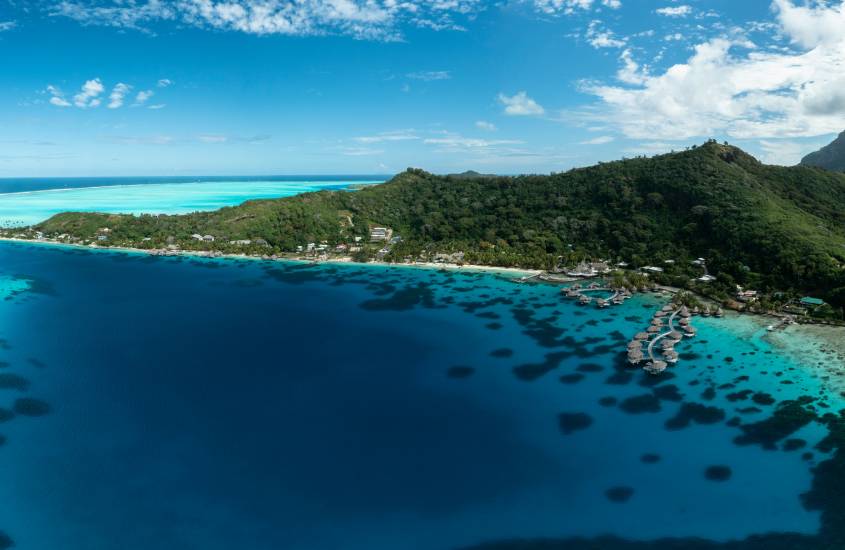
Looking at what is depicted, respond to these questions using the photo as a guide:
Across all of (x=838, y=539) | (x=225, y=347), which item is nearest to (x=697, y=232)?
(x=838, y=539)

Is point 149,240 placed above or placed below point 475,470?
above

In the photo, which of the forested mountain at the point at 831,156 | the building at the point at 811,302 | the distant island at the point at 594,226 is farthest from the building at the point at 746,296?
the forested mountain at the point at 831,156

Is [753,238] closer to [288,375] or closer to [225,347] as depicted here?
[288,375]

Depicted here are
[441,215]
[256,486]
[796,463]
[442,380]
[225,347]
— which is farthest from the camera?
[441,215]

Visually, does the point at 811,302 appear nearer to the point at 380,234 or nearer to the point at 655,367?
the point at 655,367

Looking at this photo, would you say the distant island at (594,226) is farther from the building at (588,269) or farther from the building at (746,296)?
the building at (588,269)

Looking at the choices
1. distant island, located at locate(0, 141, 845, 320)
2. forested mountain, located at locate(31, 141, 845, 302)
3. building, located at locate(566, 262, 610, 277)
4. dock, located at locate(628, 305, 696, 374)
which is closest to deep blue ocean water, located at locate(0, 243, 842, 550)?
dock, located at locate(628, 305, 696, 374)
